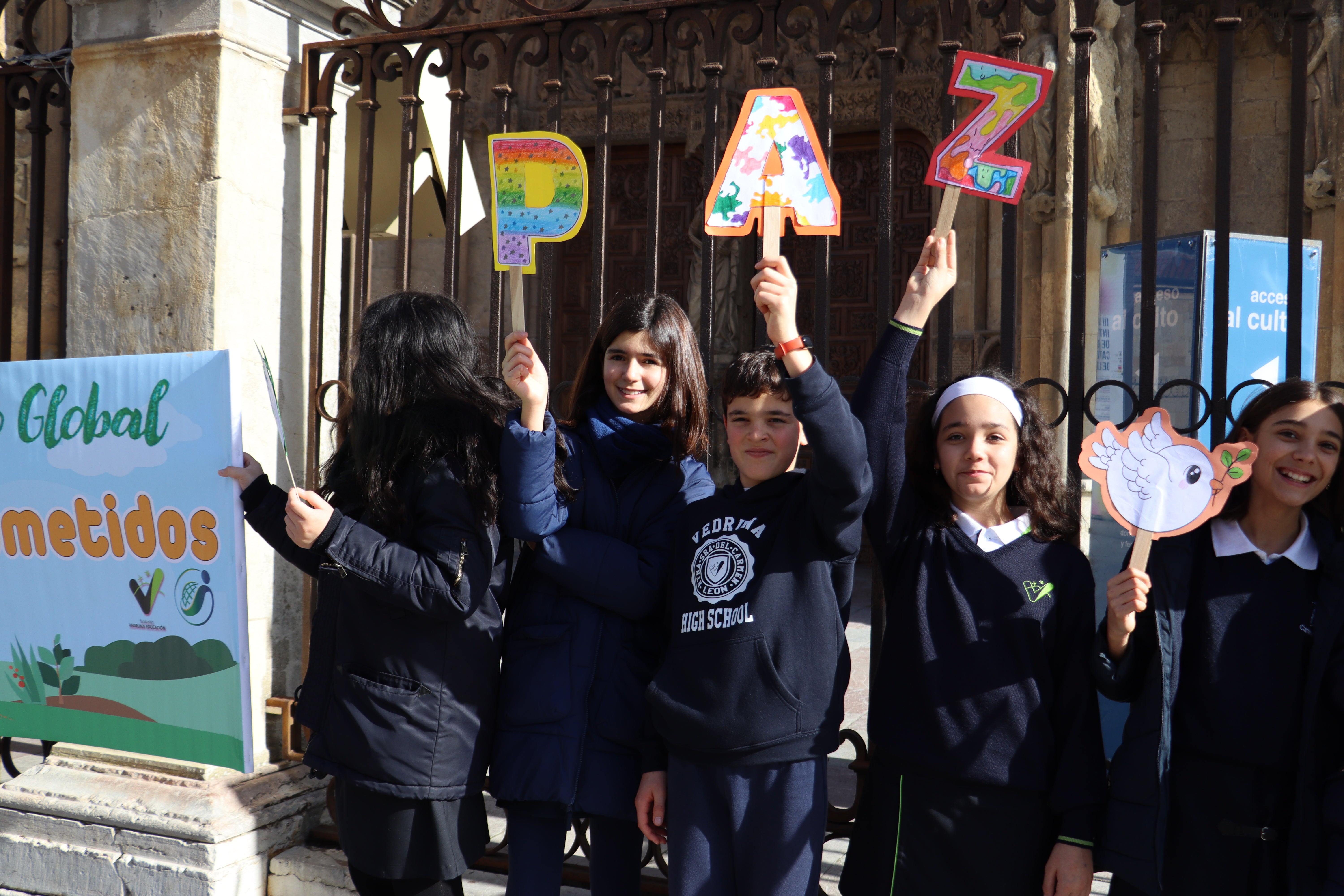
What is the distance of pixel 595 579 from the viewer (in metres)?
2.08

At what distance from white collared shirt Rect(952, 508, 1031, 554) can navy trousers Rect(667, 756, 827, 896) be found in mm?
499

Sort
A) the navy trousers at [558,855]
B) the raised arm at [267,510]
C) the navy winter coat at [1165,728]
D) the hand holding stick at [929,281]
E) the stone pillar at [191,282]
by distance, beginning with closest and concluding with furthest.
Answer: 1. the navy winter coat at [1165,728]
2. the hand holding stick at [929,281]
3. the navy trousers at [558,855]
4. the raised arm at [267,510]
5. the stone pillar at [191,282]

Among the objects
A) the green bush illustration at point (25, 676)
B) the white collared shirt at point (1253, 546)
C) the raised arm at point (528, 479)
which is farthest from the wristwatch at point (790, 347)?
the green bush illustration at point (25, 676)

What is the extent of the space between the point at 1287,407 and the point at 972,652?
0.73 m

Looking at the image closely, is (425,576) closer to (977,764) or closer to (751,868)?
(751,868)

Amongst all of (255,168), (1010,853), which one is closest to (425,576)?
(1010,853)

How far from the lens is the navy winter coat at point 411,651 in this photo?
2.04 meters

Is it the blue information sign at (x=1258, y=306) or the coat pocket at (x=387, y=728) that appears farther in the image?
the blue information sign at (x=1258, y=306)

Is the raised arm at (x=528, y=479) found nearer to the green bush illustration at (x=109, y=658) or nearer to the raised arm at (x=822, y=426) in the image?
the raised arm at (x=822, y=426)

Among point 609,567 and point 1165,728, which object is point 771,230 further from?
point 1165,728

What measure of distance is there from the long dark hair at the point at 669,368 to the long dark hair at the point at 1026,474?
445 millimetres

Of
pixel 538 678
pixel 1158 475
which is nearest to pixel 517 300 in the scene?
pixel 538 678

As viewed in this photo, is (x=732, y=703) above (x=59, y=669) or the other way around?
above

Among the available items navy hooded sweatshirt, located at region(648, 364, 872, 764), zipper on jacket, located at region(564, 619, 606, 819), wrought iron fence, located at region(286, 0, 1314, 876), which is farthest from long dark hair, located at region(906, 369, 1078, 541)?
zipper on jacket, located at region(564, 619, 606, 819)
